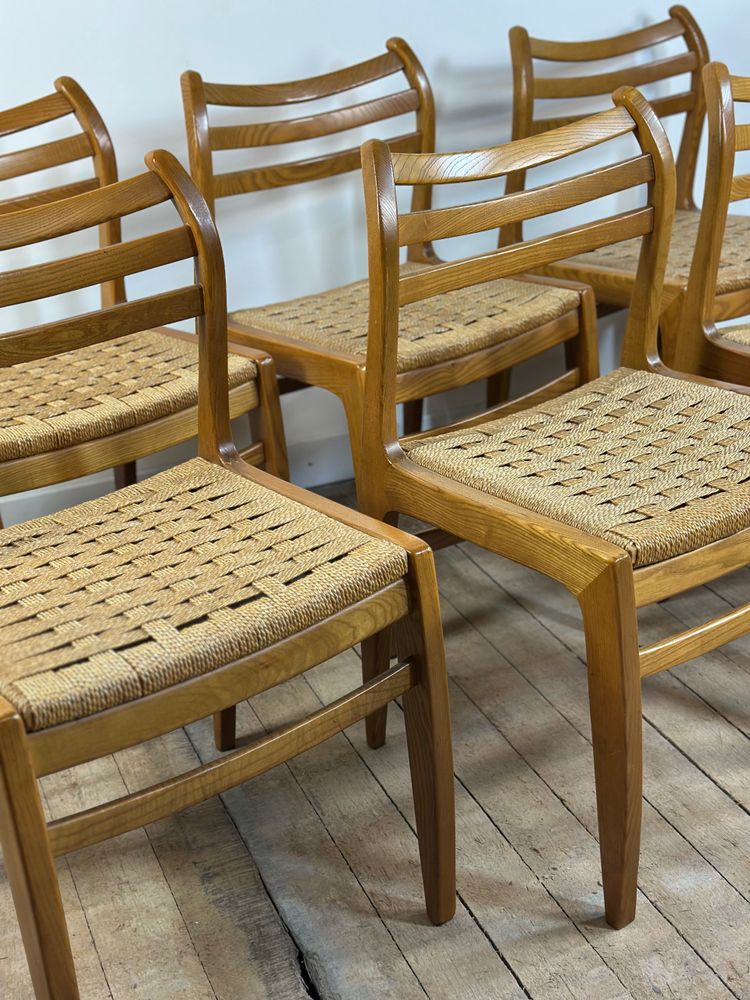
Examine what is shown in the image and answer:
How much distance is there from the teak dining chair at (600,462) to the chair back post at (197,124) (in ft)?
2.07

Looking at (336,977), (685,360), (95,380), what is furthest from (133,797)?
(685,360)

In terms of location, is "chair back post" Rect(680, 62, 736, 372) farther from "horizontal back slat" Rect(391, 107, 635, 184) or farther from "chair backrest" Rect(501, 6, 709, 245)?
"chair backrest" Rect(501, 6, 709, 245)

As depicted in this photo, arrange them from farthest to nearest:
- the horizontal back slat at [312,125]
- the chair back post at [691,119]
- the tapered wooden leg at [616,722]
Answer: the chair back post at [691,119]
the horizontal back slat at [312,125]
the tapered wooden leg at [616,722]

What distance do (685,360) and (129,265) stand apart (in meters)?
0.83

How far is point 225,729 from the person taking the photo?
157 centimetres

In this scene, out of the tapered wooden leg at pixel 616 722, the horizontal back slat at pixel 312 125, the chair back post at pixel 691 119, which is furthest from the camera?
the chair back post at pixel 691 119

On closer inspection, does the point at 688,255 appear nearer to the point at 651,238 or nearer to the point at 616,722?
the point at 651,238

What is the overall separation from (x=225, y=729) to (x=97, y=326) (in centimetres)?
60

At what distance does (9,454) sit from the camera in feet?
4.67

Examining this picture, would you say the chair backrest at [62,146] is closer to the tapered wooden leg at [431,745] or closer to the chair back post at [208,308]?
the chair back post at [208,308]

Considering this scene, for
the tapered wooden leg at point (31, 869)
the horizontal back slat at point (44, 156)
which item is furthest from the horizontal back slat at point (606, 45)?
the tapered wooden leg at point (31, 869)

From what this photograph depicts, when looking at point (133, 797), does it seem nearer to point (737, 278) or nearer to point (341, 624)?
point (341, 624)

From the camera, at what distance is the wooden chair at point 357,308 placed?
1.66 m

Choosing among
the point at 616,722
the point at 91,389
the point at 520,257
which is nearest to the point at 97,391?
the point at 91,389
